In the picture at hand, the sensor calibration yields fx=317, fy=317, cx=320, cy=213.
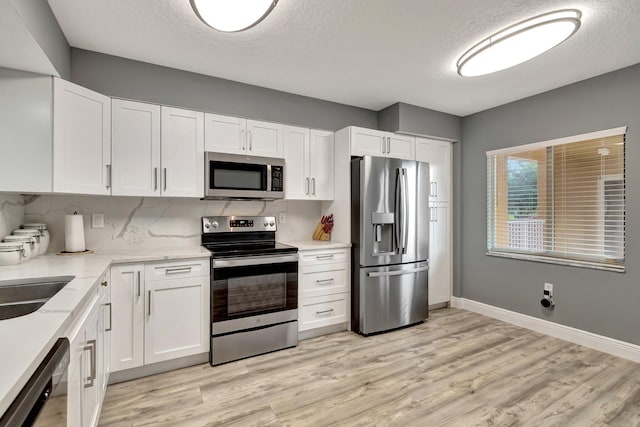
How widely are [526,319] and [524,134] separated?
2000mm

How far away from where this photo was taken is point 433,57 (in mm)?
2543

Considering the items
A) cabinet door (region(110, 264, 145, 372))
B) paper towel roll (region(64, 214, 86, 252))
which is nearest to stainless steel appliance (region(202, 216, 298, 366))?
cabinet door (region(110, 264, 145, 372))

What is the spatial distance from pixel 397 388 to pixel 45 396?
206 cm

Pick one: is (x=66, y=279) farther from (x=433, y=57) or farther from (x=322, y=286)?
(x=433, y=57)

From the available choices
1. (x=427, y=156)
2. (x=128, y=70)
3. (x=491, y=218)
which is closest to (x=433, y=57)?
(x=427, y=156)

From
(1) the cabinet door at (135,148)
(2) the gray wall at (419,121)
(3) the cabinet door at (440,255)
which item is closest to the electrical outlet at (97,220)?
(1) the cabinet door at (135,148)

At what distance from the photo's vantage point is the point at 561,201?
3148 mm

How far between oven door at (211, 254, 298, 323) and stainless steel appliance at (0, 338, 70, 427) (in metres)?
1.51

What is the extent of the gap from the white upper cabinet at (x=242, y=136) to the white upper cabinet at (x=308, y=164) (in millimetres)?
121

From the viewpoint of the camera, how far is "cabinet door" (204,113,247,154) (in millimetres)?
2789

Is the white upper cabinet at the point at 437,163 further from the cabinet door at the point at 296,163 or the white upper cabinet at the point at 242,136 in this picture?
the white upper cabinet at the point at 242,136

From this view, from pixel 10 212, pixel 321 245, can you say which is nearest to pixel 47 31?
pixel 10 212

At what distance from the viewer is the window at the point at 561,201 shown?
281 centimetres

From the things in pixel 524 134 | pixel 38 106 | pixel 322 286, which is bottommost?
pixel 322 286
